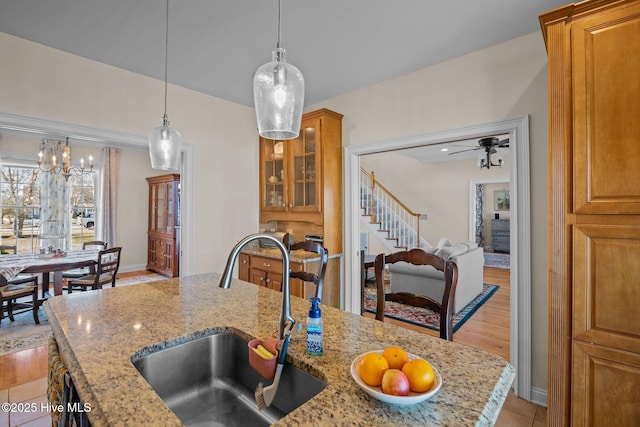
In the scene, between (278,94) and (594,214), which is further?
(594,214)

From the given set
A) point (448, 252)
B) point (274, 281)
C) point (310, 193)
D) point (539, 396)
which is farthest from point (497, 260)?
point (274, 281)

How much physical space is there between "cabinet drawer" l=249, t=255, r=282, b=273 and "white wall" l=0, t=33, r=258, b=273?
1.30 feet

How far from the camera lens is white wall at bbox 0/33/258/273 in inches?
94.6

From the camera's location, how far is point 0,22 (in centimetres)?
216

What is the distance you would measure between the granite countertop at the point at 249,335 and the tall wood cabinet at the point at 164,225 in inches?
173

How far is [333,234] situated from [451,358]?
2338 millimetres

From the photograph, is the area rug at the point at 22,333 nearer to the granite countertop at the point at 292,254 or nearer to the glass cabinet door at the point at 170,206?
the granite countertop at the point at 292,254

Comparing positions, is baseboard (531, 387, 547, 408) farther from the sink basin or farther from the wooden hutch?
the sink basin

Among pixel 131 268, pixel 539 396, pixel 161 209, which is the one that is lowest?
pixel 539 396

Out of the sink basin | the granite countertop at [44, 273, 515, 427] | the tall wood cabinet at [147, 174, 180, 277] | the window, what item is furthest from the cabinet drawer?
the window

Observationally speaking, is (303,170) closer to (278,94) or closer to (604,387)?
(278,94)

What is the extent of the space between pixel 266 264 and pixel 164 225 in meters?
3.80

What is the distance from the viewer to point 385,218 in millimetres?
7336

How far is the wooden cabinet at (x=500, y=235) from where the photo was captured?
855 cm
